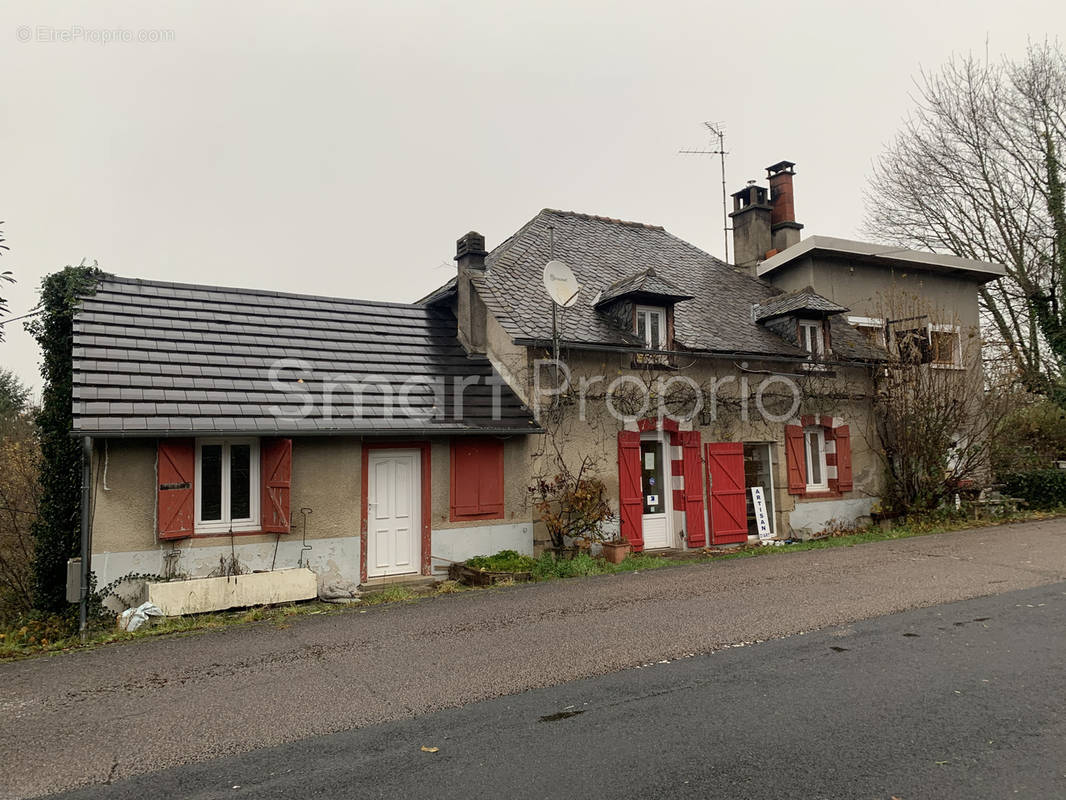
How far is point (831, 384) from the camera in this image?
1515cm

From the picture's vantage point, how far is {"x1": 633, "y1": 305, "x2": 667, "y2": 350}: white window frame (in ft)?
42.5

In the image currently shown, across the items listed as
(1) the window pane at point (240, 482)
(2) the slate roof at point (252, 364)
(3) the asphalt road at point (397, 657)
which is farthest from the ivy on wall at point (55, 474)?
(3) the asphalt road at point (397, 657)

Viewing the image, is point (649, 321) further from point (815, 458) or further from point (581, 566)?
point (815, 458)

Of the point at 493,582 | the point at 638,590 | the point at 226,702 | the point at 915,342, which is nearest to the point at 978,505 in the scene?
the point at 915,342

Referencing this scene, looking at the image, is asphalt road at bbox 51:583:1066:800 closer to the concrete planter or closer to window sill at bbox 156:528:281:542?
the concrete planter

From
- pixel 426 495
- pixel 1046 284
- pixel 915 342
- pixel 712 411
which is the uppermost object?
pixel 1046 284

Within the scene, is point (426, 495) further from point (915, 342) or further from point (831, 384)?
point (915, 342)

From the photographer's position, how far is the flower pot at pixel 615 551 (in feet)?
37.6

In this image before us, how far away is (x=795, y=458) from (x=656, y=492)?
344cm

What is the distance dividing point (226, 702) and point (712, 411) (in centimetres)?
1031

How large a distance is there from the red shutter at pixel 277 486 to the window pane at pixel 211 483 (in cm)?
57

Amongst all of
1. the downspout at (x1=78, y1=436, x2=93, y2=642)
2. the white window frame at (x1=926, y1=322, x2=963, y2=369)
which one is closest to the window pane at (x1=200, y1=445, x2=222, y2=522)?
the downspout at (x1=78, y1=436, x2=93, y2=642)

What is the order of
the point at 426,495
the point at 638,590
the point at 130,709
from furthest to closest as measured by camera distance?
1. the point at 426,495
2. the point at 638,590
3. the point at 130,709

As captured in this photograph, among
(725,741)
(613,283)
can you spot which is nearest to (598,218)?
(613,283)
